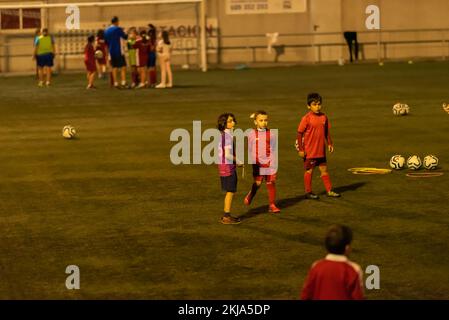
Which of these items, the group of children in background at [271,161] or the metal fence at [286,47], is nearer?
the group of children in background at [271,161]

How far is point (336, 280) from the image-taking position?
8.61 m

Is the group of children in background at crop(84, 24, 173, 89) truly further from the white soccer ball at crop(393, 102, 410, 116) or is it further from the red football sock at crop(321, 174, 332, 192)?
the red football sock at crop(321, 174, 332, 192)

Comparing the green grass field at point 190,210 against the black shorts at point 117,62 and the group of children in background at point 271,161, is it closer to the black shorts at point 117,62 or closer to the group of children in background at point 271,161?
the group of children in background at point 271,161

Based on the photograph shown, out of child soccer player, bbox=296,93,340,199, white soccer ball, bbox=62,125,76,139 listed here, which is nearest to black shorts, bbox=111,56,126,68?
white soccer ball, bbox=62,125,76,139

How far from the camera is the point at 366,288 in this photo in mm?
11773

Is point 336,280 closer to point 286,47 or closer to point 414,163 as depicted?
point 414,163

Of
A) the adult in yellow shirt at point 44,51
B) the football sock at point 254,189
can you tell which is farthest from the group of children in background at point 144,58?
the football sock at point 254,189

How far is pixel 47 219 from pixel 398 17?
42364 mm

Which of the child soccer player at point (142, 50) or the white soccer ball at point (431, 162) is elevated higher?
the child soccer player at point (142, 50)

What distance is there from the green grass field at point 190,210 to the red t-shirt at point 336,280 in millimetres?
2895

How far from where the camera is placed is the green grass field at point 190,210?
12328 millimetres

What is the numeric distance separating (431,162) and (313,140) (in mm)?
3434
